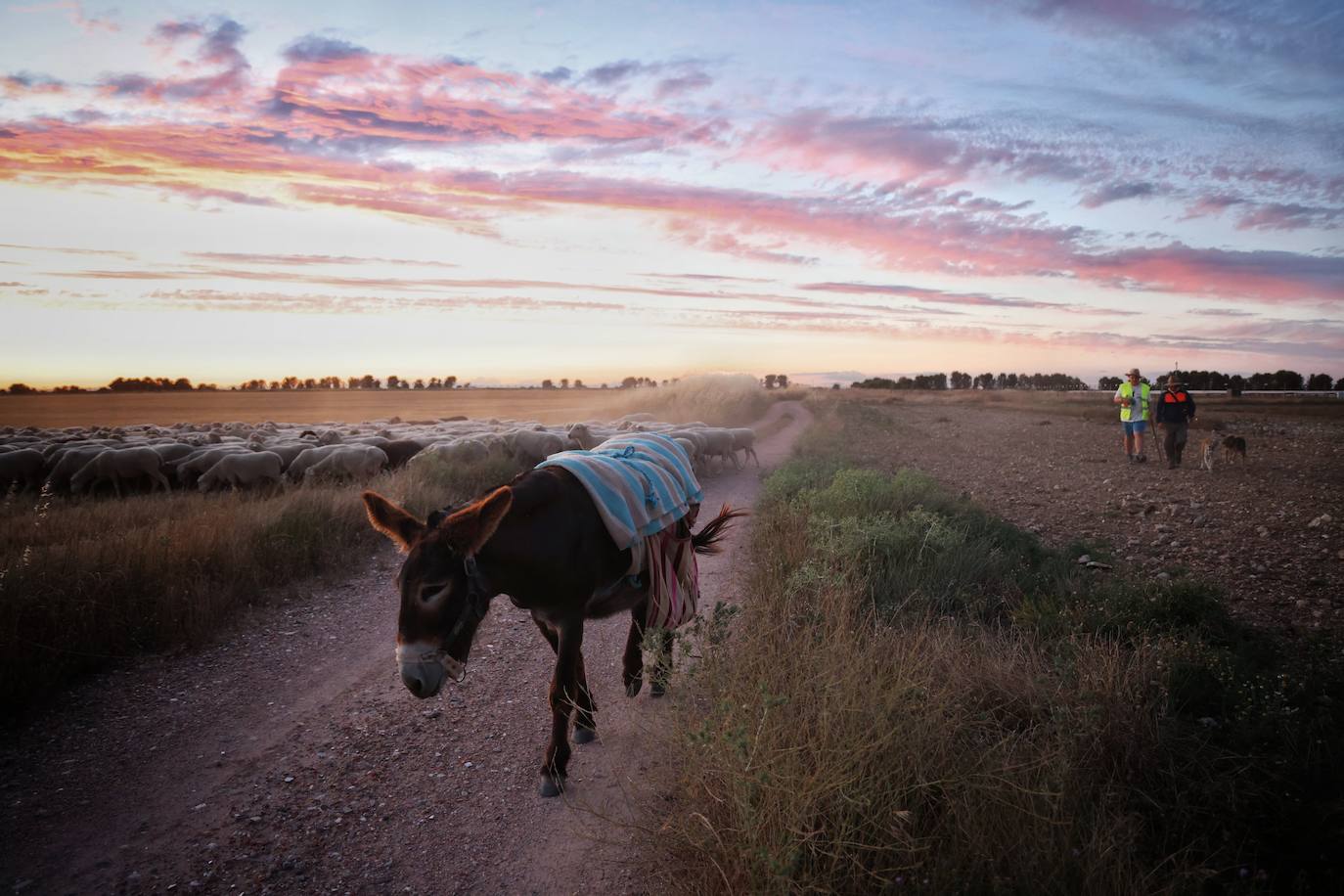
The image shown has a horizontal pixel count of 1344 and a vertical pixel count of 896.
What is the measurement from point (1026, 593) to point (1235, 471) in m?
12.0

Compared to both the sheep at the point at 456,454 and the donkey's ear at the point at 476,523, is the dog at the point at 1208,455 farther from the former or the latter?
the donkey's ear at the point at 476,523

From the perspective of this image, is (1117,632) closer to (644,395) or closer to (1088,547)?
(1088,547)

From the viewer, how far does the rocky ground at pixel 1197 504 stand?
21.3 feet

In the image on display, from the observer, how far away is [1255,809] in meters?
2.91

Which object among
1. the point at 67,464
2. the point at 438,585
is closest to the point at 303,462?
the point at 67,464

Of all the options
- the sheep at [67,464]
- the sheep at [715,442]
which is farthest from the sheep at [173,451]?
the sheep at [715,442]

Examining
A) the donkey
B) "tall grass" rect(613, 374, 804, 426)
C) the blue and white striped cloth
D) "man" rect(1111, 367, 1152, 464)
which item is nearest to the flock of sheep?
the blue and white striped cloth

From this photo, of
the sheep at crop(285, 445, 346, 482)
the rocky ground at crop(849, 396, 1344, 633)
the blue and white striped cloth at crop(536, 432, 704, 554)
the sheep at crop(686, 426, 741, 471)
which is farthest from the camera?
the sheep at crop(686, 426, 741, 471)

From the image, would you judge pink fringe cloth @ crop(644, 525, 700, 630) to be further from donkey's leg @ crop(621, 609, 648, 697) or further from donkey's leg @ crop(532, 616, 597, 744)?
donkey's leg @ crop(532, 616, 597, 744)

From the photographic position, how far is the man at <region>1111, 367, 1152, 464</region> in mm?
15852

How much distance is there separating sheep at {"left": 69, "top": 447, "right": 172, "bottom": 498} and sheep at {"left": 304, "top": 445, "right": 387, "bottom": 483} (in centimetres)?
320

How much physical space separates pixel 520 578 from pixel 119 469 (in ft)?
52.5

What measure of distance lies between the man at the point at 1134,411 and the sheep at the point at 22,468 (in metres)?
26.6

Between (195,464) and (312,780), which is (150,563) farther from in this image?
(195,464)
